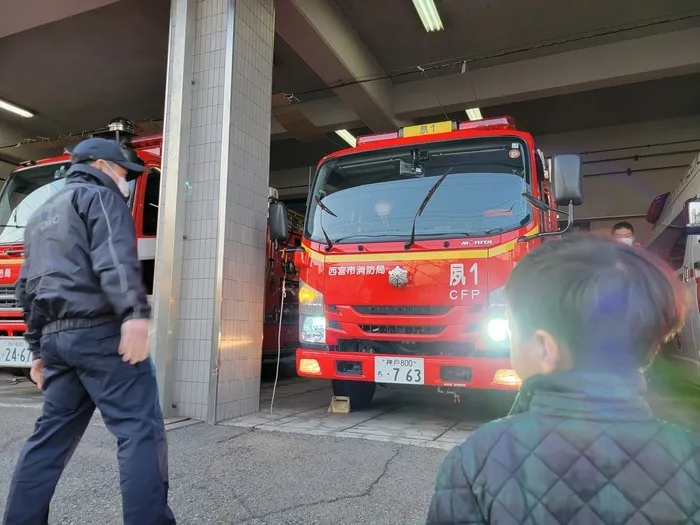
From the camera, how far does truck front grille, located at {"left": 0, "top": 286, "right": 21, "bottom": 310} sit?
562cm

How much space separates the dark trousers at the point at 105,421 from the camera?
1.93 m

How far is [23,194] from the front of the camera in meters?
6.27

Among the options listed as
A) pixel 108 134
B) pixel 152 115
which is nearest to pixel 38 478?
pixel 108 134

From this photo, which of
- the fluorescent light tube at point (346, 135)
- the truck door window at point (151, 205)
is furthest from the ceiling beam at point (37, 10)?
the fluorescent light tube at point (346, 135)

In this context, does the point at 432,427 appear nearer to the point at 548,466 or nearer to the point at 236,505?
the point at 236,505

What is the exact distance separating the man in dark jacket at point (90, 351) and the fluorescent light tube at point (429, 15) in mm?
6315

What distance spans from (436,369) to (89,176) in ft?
9.42

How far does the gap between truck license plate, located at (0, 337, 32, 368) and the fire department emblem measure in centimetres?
379

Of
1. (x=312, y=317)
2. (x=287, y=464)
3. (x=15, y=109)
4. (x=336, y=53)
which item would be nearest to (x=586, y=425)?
(x=287, y=464)

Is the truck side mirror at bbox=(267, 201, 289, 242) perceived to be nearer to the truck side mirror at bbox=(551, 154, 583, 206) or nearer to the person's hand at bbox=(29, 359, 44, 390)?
the truck side mirror at bbox=(551, 154, 583, 206)

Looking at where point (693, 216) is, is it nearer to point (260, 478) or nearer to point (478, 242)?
point (478, 242)

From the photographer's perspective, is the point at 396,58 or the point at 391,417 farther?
the point at 396,58

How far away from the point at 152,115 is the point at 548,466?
11982 mm

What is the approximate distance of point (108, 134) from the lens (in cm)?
690
